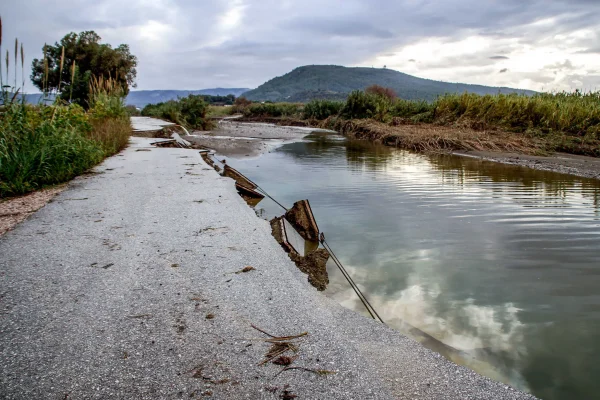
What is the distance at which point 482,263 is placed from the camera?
435cm

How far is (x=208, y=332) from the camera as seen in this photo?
2.44 metres

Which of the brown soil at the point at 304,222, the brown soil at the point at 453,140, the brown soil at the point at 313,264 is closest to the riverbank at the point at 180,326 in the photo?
the brown soil at the point at 313,264

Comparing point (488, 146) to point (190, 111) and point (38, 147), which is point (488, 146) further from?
point (190, 111)

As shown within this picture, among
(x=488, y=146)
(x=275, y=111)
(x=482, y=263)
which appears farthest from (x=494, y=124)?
(x=275, y=111)

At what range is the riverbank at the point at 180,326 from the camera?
6.59 feet

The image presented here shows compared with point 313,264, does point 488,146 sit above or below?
above

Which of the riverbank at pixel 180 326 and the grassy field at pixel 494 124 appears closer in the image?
the riverbank at pixel 180 326

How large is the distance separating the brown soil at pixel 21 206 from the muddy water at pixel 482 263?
9.57 ft

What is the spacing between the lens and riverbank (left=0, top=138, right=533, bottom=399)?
201 cm

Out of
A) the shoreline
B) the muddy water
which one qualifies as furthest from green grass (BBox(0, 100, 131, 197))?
the shoreline

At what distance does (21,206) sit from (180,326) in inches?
154

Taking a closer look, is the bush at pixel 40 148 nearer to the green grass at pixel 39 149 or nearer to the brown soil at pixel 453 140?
the green grass at pixel 39 149

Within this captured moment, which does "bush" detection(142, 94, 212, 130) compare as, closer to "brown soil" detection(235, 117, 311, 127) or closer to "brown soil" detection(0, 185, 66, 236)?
"brown soil" detection(235, 117, 311, 127)

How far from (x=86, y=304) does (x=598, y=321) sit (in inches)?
145
